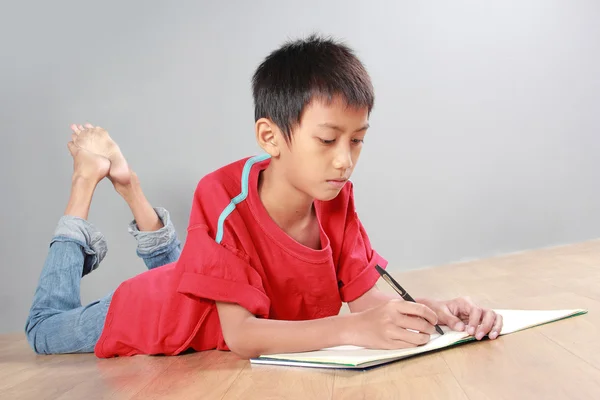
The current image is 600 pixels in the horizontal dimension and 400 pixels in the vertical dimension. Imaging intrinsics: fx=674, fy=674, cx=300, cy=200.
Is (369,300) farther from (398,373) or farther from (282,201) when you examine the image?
(398,373)

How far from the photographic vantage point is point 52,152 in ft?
7.45

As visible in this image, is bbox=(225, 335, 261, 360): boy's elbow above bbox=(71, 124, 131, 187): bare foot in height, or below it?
below

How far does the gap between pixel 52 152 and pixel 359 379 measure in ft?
5.40

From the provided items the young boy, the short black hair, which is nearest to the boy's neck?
the young boy

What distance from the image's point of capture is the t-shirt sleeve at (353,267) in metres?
1.36

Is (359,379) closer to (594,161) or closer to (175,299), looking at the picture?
(175,299)

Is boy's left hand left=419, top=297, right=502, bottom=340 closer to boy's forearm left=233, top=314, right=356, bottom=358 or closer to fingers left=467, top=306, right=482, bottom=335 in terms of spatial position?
fingers left=467, top=306, right=482, bottom=335

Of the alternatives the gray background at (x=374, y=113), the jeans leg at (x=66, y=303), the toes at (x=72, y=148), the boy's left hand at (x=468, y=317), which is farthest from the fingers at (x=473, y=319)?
the gray background at (x=374, y=113)

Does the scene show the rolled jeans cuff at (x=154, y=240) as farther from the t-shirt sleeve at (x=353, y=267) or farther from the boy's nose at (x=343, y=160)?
the boy's nose at (x=343, y=160)

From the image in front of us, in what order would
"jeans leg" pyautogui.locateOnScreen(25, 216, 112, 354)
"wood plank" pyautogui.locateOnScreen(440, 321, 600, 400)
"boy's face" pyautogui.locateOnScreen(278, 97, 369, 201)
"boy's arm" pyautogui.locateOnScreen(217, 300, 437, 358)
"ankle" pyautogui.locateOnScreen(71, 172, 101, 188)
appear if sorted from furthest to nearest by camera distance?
1. "ankle" pyautogui.locateOnScreen(71, 172, 101, 188)
2. "jeans leg" pyautogui.locateOnScreen(25, 216, 112, 354)
3. "boy's face" pyautogui.locateOnScreen(278, 97, 369, 201)
4. "boy's arm" pyautogui.locateOnScreen(217, 300, 437, 358)
5. "wood plank" pyautogui.locateOnScreen(440, 321, 600, 400)

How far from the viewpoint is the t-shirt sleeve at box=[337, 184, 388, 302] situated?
1.36 m

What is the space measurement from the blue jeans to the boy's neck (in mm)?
475

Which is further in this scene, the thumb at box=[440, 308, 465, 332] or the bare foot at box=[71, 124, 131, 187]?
the bare foot at box=[71, 124, 131, 187]

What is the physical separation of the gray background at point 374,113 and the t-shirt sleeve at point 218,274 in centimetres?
109
